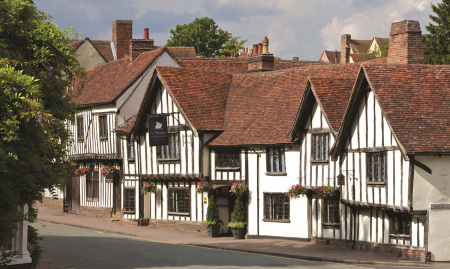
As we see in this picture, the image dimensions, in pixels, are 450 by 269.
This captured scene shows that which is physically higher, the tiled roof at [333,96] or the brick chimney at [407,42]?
the brick chimney at [407,42]

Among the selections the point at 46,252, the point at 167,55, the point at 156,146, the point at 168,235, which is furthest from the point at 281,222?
the point at 167,55

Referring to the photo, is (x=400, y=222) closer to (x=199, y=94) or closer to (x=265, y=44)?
(x=199, y=94)

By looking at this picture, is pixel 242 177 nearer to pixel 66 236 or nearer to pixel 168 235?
pixel 168 235

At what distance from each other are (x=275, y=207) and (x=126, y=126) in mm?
10484

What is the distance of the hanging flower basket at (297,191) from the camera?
33.5 metres

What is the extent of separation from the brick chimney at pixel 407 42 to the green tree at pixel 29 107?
15.6 metres

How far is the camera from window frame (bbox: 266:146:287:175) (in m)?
35.0

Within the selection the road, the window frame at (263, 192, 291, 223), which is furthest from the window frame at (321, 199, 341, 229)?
the road

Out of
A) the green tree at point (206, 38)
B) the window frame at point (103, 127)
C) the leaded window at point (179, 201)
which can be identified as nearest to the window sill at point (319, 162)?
the leaded window at point (179, 201)

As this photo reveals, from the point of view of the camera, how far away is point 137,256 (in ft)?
87.1

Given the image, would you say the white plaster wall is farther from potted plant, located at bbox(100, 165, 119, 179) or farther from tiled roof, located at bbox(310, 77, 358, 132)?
tiled roof, located at bbox(310, 77, 358, 132)

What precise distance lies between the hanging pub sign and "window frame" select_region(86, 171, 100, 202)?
7.97m

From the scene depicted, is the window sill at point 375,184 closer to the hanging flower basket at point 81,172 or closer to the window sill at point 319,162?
the window sill at point 319,162

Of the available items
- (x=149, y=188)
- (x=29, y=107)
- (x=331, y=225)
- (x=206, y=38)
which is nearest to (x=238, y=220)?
(x=331, y=225)
